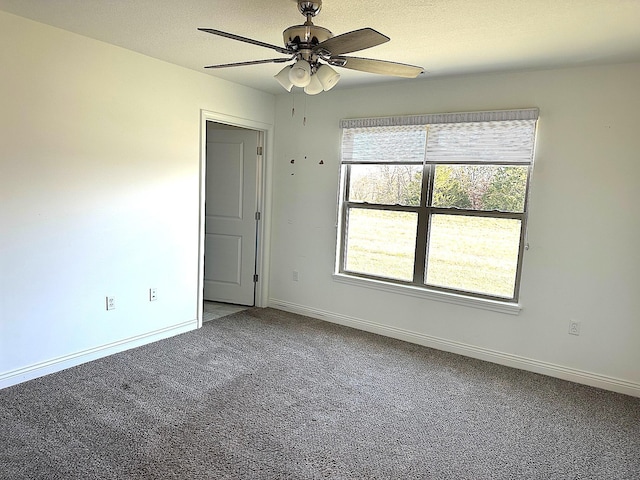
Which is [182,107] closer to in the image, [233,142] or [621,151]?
[233,142]

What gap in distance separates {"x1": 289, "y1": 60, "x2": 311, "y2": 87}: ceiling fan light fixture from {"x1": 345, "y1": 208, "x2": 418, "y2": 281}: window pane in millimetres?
2107

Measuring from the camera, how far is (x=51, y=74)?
2.78 metres

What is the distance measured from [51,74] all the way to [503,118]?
3182 millimetres

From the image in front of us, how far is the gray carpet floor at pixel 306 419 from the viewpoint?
212cm

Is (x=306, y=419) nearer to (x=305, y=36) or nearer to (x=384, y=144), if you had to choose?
(x=305, y=36)

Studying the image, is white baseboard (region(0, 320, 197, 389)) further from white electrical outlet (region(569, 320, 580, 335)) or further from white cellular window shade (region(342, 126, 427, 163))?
white electrical outlet (region(569, 320, 580, 335))

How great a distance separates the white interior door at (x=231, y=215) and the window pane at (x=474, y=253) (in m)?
1.96

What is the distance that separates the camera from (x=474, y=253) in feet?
12.0

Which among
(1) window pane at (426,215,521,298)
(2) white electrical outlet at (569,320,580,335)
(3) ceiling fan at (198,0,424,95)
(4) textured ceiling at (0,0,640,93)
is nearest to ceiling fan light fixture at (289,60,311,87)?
(3) ceiling fan at (198,0,424,95)

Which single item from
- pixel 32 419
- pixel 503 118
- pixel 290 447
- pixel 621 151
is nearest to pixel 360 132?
pixel 503 118

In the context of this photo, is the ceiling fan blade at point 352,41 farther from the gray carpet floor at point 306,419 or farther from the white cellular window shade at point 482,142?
the gray carpet floor at point 306,419

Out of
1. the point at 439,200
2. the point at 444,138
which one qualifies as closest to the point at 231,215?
the point at 439,200

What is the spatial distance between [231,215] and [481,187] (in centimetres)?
261

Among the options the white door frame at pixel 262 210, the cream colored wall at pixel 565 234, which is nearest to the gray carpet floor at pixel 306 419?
the cream colored wall at pixel 565 234
